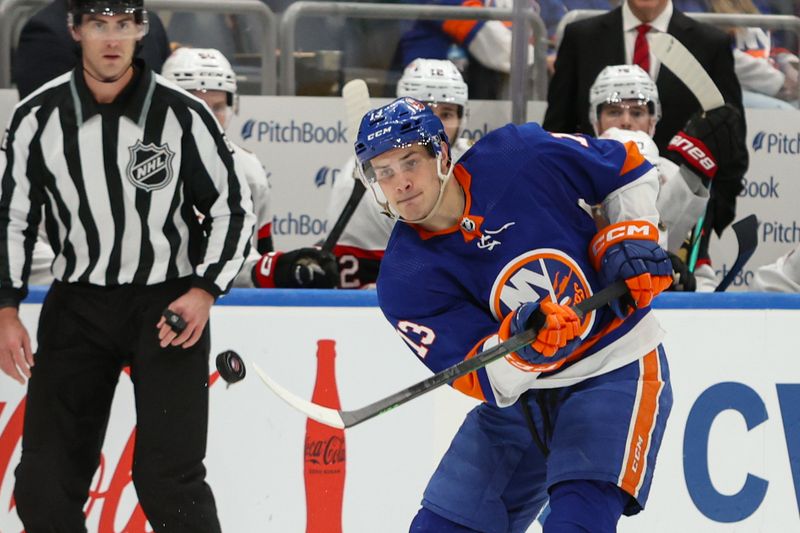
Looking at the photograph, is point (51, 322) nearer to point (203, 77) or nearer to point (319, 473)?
point (319, 473)

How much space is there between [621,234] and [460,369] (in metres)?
0.42

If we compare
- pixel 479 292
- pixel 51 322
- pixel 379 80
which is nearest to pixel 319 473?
pixel 51 322

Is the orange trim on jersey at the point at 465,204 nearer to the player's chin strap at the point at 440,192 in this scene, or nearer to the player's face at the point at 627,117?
the player's chin strap at the point at 440,192

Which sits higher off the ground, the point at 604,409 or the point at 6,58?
the point at 6,58

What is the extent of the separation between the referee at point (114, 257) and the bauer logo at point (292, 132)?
1.42m

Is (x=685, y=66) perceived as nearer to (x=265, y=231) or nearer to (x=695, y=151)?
(x=695, y=151)

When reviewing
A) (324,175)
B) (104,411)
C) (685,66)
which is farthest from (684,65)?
(104,411)

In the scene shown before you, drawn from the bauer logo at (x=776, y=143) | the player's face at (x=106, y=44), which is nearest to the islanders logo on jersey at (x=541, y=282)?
the player's face at (x=106, y=44)

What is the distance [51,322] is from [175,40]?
1.72 metres

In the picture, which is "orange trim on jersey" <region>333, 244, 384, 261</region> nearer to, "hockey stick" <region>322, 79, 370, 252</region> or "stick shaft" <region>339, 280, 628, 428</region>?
"hockey stick" <region>322, 79, 370, 252</region>

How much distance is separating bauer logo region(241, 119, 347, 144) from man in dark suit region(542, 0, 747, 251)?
0.73m

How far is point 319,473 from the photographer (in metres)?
3.80

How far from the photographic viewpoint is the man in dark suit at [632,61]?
15.4 ft

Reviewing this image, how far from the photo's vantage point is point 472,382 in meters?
2.80
